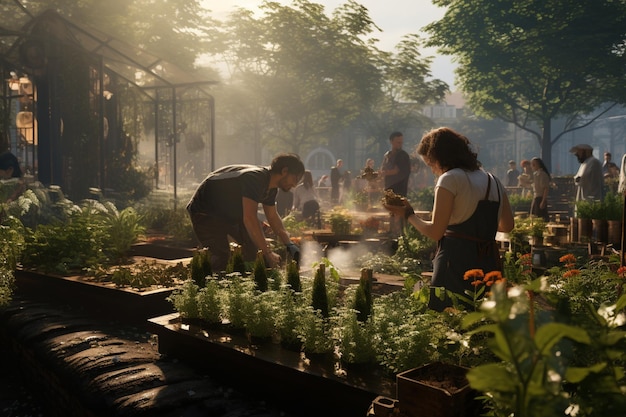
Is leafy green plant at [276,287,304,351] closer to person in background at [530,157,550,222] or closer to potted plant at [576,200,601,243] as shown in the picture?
potted plant at [576,200,601,243]

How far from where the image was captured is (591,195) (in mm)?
11625

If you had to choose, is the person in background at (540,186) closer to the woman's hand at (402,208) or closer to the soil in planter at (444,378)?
the woman's hand at (402,208)

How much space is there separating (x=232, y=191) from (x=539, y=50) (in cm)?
2335

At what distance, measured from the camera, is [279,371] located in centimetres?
360

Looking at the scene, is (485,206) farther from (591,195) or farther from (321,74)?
(321,74)

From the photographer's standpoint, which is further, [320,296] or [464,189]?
[320,296]

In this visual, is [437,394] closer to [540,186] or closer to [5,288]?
[5,288]

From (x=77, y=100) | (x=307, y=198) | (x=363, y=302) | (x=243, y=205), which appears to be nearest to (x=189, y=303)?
(x=363, y=302)

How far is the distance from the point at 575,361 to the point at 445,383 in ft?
1.93

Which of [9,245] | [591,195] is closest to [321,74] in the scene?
[591,195]

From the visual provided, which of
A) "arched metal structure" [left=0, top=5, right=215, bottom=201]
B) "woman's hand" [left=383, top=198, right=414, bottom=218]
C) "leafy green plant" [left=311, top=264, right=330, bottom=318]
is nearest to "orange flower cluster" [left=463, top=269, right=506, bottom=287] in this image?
"woman's hand" [left=383, top=198, right=414, bottom=218]

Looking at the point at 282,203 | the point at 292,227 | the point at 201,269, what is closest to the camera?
the point at 201,269

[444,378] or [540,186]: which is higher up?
[540,186]

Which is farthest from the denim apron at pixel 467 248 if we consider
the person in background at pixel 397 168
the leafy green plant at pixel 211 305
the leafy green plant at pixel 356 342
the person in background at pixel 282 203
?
the person in background at pixel 282 203
